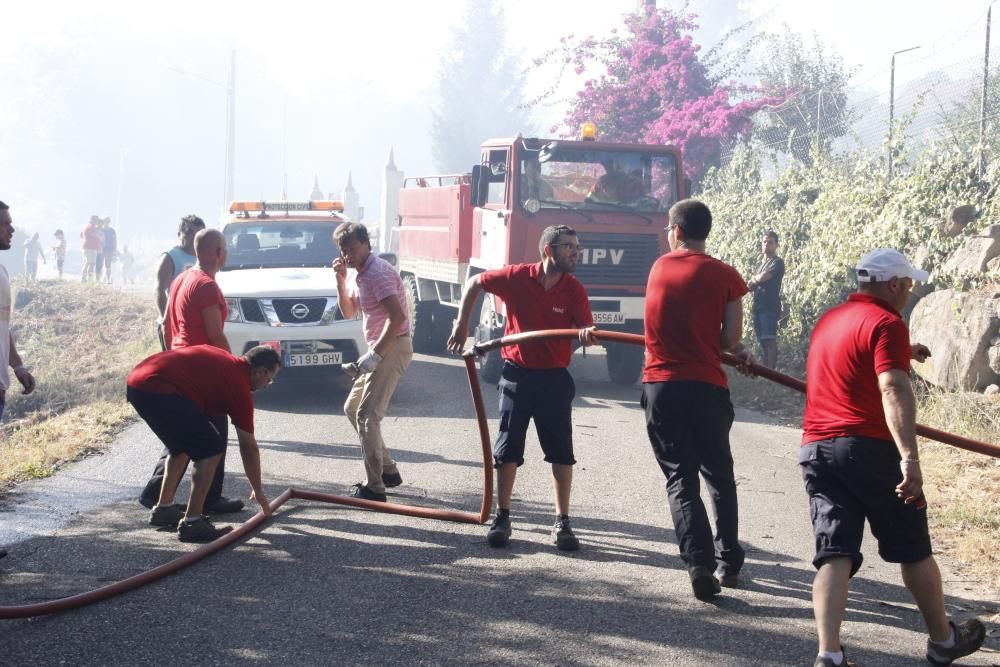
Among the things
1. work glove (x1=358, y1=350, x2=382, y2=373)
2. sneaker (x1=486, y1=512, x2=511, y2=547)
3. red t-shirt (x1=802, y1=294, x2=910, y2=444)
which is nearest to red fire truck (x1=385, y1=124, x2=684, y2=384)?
work glove (x1=358, y1=350, x2=382, y2=373)

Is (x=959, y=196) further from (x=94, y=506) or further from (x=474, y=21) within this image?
(x=474, y=21)

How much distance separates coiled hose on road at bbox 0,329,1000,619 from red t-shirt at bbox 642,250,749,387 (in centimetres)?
16

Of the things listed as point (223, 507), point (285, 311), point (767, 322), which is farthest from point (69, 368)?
point (223, 507)

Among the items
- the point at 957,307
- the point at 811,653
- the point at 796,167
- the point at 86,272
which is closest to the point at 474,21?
the point at 86,272

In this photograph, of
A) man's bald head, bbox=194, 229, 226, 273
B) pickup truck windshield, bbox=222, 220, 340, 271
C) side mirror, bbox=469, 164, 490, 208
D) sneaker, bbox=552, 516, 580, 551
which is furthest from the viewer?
side mirror, bbox=469, 164, 490, 208

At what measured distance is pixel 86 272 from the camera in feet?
105

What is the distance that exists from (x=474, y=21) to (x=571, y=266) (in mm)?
100007

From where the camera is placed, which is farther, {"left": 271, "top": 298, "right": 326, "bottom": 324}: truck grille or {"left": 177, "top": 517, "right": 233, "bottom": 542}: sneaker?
{"left": 271, "top": 298, "right": 326, "bottom": 324}: truck grille

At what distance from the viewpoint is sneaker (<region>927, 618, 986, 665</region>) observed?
4.62m

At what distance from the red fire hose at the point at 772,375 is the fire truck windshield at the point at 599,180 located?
672 centimetres

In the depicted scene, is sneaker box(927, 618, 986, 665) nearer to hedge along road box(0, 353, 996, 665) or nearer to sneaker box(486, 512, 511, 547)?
hedge along road box(0, 353, 996, 665)

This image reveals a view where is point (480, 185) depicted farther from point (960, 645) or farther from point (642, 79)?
point (642, 79)

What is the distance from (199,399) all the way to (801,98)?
1807cm

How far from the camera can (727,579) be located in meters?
5.77
